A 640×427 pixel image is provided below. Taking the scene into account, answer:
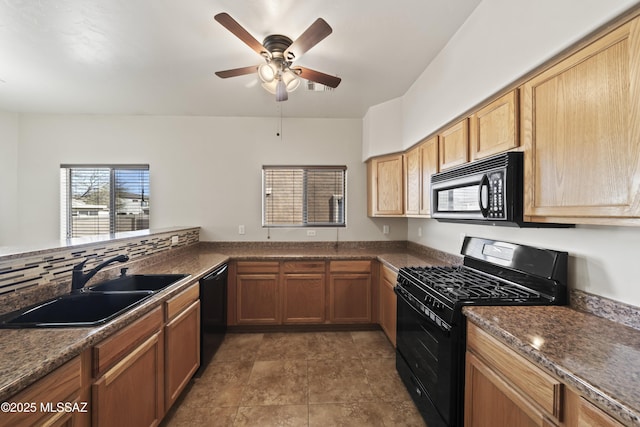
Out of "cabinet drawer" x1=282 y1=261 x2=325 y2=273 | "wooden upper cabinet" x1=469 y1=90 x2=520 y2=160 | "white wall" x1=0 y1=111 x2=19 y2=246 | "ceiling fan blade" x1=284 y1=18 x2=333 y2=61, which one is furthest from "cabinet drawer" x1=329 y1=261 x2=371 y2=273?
"white wall" x1=0 y1=111 x2=19 y2=246

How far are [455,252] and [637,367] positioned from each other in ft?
5.43

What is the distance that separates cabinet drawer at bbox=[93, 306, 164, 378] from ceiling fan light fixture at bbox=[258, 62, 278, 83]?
1651 millimetres

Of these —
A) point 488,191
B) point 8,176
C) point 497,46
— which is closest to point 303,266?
point 488,191

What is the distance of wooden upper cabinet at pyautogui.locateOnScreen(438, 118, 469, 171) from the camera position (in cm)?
179

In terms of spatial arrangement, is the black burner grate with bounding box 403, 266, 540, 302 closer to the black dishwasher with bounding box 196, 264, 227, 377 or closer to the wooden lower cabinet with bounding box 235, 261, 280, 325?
the wooden lower cabinet with bounding box 235, 261, 280, 325

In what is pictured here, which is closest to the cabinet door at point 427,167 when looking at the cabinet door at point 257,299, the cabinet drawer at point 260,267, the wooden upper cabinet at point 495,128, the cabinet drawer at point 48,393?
the wooden upper cabinet at point 495,128

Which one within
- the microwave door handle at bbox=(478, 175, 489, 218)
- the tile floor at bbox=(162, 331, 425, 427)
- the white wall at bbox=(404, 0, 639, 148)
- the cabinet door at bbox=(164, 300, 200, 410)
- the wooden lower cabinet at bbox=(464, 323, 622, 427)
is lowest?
the tile floor at bbox=(162, 331, 425, 427)

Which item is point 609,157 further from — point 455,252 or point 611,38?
point 455,252

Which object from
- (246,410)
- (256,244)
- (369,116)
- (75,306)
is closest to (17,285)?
(75,306)

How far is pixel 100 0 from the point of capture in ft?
5.16

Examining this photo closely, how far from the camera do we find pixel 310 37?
1.54m

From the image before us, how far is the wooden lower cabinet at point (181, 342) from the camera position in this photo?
5.43 ft

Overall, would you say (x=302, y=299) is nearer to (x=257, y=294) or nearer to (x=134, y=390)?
(x=257, y=294)

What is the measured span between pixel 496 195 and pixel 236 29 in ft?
5.62
